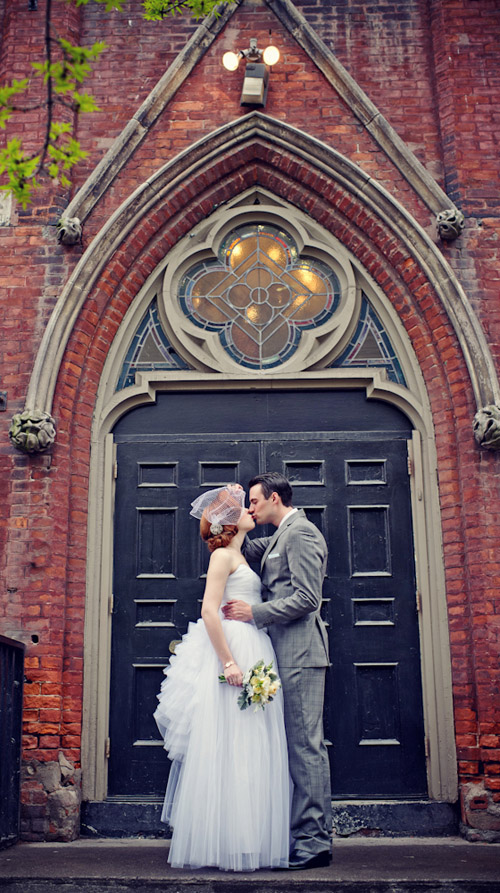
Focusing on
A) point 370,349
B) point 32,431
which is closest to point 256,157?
point 370,349

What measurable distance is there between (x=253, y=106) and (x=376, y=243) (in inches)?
62.0

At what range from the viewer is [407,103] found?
23.1ft

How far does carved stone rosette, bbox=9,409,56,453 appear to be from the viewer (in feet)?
19.9

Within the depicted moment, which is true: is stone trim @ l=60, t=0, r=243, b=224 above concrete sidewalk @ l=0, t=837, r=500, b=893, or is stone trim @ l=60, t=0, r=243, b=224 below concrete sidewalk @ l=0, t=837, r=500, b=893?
above

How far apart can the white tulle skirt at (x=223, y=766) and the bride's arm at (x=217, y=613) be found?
0.09 meters

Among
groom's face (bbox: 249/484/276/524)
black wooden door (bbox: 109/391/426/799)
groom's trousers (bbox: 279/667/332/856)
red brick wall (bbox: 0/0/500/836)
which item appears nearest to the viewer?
groom's trousers (bbox: 279/667/332/856)

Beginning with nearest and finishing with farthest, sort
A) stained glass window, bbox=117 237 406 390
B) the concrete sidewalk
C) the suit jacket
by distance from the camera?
the concrete sidewalk
the suit jacket
stained glass window, bbox=117 237 406 390

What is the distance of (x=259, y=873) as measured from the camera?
433cm

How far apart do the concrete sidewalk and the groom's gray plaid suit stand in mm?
286

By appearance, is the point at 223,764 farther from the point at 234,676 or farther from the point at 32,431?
the point at 32,431

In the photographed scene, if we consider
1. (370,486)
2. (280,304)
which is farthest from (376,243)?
(370,486)

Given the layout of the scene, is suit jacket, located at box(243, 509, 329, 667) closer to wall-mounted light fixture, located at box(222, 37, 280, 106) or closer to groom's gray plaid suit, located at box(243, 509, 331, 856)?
groom's gray plaid suit, located at box(243, 509, 331, 856)

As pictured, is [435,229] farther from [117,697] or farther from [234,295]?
[117,697]

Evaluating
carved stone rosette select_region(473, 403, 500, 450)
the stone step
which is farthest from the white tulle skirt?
carved stone rosette select_region(473, 403, 500, 450)
